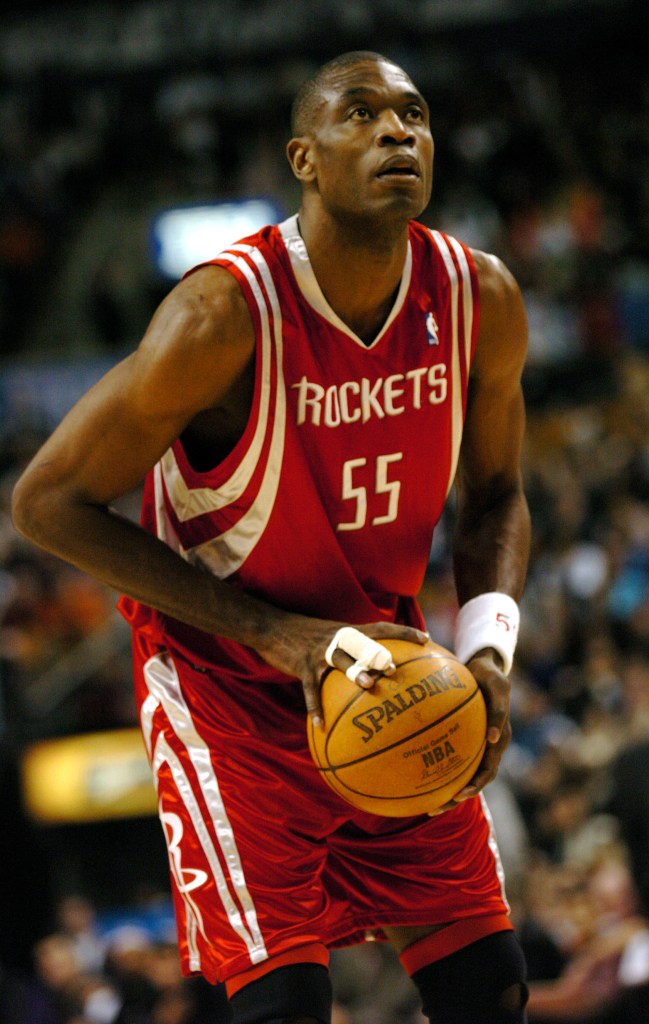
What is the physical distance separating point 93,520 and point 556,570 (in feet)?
24.2

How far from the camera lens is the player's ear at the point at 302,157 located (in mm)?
3145

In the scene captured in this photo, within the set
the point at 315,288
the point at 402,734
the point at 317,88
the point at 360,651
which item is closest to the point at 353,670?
the point at 360,651

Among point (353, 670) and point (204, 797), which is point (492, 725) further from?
point (204, 797)

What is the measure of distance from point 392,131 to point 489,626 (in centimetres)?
109

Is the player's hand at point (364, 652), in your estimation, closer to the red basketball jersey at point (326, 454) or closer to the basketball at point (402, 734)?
the basketball at point (402, 734)

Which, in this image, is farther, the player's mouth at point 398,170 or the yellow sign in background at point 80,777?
the yellow sign in background at point 80,777

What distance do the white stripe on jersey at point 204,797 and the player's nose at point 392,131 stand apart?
4.10 feet

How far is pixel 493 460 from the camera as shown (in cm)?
350

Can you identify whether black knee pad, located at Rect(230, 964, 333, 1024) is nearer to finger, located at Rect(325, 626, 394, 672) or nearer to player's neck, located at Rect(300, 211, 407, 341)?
finger, located at Rect(325, 626, 394, 672)

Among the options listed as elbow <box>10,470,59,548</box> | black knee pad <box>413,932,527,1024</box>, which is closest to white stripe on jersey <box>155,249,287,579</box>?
elbow <box>10,470,59,548</box>

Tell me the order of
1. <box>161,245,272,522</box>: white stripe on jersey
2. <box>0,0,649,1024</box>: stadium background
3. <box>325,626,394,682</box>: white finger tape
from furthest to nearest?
<box>0,0,649,1024</box>: stadium background → <box>161,245,272,522</box>: white stripe on jersey → <box>325,626,394,682</box>: white finger tape

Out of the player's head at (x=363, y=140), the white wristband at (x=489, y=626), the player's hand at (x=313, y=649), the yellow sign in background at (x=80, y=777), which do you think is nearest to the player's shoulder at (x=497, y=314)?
the player's head at (x=363, y=140)

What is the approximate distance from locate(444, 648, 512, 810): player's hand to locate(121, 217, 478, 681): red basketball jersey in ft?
1.10

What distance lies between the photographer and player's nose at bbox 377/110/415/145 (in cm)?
300
